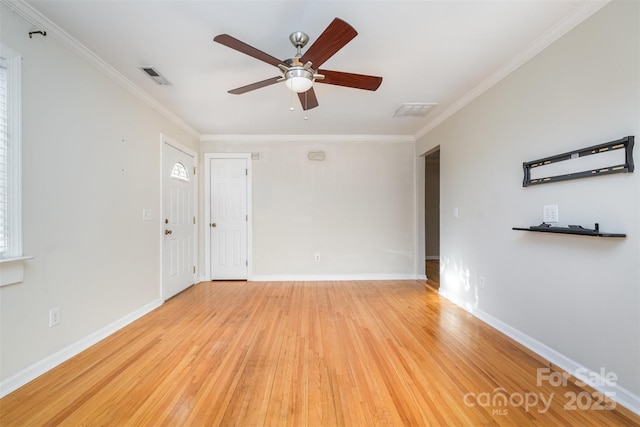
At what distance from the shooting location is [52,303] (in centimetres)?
183

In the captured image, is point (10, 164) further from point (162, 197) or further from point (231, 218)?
point (231, 218)

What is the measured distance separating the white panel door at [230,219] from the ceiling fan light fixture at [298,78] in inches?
107

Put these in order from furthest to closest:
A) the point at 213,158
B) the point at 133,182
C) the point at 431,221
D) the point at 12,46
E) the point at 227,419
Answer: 1. the point at 431,221
2. the point at 213,158
3. the point at 133,182
4. the point at 12,46
5. the point at 227,419

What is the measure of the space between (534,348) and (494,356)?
366 mm

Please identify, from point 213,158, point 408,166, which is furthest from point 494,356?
point 213,158

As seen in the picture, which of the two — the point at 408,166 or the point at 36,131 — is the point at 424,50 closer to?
the point at 408,166

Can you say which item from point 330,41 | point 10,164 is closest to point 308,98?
point 330,41

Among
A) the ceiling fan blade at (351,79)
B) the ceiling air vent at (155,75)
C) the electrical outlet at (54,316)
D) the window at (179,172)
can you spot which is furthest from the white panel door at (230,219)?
the ceiling fan blade at (351,79)

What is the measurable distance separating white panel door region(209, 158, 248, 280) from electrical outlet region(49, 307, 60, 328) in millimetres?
2433

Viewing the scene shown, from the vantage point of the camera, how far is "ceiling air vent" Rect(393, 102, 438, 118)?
3.16 metres

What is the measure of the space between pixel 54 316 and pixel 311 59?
2.62 m

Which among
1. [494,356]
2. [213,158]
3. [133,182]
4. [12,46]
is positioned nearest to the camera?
[12,46]

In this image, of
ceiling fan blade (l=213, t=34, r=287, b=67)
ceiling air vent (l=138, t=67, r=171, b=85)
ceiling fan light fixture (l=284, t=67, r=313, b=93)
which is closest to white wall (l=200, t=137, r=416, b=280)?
ceiling air vent (l=138, t=67, r=171, b=85)

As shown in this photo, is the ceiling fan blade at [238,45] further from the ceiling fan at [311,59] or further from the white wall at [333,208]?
the white wall at [333,208]
